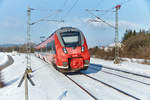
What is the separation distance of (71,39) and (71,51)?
0.96 m

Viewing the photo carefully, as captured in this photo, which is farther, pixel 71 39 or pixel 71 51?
pixel 71 39

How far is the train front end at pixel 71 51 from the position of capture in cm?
1158

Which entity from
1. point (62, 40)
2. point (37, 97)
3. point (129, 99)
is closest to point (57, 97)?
point (37, 97)

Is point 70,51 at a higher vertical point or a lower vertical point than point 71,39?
lower

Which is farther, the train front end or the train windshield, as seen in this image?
the train windshield

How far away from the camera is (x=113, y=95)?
6.86 meters

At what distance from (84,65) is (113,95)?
520cm

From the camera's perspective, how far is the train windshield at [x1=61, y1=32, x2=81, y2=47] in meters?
12.0

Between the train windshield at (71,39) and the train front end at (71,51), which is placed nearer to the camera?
the train front end at (71,51)

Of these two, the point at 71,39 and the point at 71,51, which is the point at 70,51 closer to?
the point at 71,51

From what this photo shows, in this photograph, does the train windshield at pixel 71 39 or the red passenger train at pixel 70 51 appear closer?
the red passenger train at pixel 70 51

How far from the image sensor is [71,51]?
1172 centimetres

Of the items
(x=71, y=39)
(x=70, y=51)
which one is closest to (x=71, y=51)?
(x=70, y=51)

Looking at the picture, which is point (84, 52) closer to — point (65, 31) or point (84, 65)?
point (84, 65)
